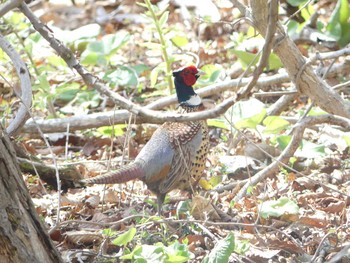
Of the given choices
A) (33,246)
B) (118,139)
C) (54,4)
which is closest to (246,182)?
(118,139)

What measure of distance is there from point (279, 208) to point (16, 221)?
4.52 feet

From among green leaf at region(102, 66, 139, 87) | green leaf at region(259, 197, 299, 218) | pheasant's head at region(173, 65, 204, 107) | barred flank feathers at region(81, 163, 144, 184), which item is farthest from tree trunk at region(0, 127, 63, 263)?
green leaf at region(102, 66, 139, 87)

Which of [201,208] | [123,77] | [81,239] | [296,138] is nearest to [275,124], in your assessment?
[296,138]

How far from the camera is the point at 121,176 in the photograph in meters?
3.98

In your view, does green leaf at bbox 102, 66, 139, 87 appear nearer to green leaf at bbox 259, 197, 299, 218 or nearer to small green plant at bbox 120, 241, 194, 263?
green leaf at bbox 259, 197, 299, 218

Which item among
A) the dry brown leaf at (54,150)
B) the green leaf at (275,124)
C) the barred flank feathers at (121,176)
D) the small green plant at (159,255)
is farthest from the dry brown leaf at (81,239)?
the dry brown leaf at (54,150)

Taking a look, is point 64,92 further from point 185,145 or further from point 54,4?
point 54,4

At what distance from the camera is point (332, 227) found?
3.82m

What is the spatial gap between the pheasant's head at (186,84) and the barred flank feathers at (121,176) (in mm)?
750

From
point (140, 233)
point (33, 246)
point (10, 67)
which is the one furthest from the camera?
point (10, 67)

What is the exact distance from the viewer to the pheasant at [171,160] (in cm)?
416

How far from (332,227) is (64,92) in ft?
8.71

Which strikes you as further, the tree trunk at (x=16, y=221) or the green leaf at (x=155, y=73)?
the green leaf at (x=155, y=73)

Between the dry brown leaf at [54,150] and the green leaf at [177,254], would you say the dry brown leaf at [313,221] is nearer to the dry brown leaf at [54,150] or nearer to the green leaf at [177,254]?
the green leaf at [177,254]
